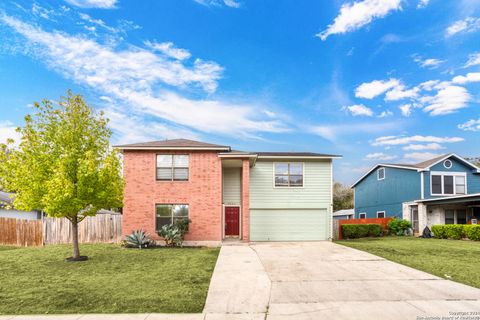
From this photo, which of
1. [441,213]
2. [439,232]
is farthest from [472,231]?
[441,213]

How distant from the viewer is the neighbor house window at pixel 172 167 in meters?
18.3

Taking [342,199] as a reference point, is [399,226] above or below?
below

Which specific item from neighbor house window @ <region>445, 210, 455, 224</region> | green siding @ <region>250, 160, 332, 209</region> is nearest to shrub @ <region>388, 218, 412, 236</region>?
neighbor house window @ <region>445, 210, 455, 224</region>

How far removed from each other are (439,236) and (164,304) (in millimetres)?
22211

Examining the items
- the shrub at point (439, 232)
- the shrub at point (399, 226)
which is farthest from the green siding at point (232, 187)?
the shrub at point (439, 232)

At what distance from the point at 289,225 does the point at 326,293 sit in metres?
12.6

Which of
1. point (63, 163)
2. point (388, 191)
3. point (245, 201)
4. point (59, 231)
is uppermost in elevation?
point (63, 163)

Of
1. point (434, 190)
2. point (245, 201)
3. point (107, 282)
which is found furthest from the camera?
point (434, 190)

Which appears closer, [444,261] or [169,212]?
[444,261]

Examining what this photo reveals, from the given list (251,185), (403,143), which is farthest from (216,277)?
(403,143)

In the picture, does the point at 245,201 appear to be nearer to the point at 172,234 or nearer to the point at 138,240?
the point at 172,234

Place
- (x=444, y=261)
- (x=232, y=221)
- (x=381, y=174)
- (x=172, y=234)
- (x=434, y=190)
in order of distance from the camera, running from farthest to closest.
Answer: (x=381, y=174) < (x=434, y=190) < (x=232, y=221) < (x=172, y=234) < (x=444, y=261)

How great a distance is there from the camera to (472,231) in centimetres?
2095

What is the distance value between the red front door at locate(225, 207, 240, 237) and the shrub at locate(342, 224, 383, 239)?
8034mm
